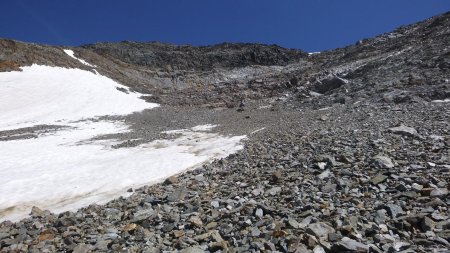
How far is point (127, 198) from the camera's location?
34.9ft

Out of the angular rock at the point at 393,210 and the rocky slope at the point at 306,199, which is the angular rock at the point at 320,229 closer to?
the rocky slope at the point at 306,199

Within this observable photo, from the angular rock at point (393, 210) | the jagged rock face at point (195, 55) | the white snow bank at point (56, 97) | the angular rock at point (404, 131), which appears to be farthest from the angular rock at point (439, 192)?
the jagged rock face at point (195, 55)

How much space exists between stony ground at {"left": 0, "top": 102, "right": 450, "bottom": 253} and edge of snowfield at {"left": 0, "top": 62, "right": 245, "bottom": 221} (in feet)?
5.05

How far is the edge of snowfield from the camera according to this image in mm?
11680

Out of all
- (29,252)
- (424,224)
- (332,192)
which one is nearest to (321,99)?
(332,192)

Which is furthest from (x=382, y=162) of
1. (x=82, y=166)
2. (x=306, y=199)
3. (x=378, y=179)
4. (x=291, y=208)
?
(x=82, y=166)

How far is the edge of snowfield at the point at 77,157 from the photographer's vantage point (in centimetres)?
1168

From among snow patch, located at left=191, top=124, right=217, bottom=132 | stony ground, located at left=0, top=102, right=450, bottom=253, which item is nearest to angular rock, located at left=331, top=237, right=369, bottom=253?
stony ground, located at left=0, top=102, right=450, bottom=253

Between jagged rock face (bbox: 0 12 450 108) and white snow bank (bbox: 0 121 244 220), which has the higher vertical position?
jagged rock face (bbox: 0 12 450 108)

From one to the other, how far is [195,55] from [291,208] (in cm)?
7735

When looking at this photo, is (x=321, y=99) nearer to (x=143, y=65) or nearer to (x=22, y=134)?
(x=22, y=134)

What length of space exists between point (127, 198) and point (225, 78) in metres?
52.7

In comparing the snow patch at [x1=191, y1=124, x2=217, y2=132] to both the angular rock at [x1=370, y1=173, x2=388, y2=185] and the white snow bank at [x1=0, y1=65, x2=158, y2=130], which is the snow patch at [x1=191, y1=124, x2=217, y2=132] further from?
the angular rock at [x1=370, y1=173, x2=388, y2=185]

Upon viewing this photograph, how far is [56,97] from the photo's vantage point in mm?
39938
